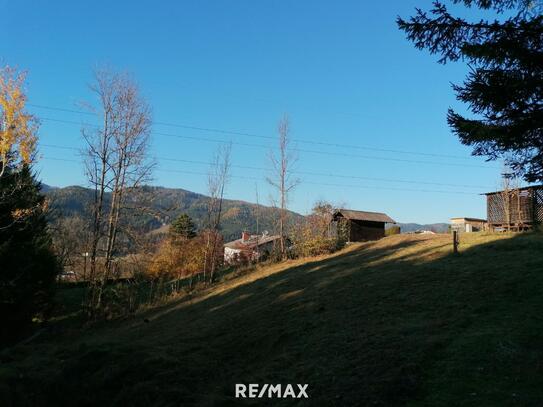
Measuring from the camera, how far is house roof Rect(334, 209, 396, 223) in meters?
30.1

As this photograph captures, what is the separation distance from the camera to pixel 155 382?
22.2 feet

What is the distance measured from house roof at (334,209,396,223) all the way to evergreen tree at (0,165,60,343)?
18.6 m

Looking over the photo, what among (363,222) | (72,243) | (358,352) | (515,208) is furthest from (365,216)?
(358,352)

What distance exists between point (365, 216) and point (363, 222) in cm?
59

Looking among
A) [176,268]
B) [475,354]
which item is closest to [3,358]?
[475,354]

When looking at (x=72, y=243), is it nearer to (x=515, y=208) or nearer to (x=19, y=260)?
(x=19, y=260)

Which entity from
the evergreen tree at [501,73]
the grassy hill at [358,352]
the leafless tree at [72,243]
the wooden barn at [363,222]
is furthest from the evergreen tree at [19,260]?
the wooden barn at [363,222]

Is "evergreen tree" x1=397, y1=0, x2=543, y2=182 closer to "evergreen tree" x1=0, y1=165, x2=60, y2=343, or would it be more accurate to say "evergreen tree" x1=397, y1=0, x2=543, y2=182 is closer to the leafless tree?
"evergreen tree" x1=0, y1=165, x2=60, y2=343

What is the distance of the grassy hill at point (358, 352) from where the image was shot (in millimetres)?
5297

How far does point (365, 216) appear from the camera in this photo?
3209 cm

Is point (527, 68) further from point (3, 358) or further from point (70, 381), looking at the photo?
point (3, 358)

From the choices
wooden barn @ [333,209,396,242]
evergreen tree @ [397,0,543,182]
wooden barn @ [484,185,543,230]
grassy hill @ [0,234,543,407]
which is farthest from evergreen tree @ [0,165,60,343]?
wooden barn @ [484,185,543,230]

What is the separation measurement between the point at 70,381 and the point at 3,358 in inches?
178

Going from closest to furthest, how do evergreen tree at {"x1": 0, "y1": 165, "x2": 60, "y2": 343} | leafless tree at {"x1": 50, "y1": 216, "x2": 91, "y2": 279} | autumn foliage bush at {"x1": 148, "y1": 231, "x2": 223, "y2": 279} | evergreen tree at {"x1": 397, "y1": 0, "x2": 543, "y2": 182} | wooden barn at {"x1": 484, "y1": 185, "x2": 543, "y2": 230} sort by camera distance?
1. evergreen tree at {"x1": 397, "y1": 0, "x2": 543, "y2": 182}
2. evergreen tree at {"x1": 0, "y1": 165, "x2": 60, "y2": 343}
3. wooden barn at {"x1": 484, "y1": 185, "x2": 543, "y2": 230}
4. leafless tree at {"x1": 50, "y1": 216, "x2": 91, "y2": 279}
5. autumn foliage bush at {"x1": 148, "y1": 231, "x2": 223, "y2": 279}
